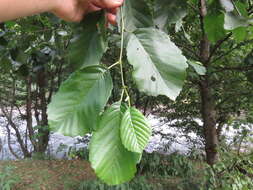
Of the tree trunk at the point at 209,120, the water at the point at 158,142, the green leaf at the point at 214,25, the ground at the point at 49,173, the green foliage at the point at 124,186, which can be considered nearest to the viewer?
the green leaf at the point at 214,25

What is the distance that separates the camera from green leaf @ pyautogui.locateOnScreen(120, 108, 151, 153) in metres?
0.31

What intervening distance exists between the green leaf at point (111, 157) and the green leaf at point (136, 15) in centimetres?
23

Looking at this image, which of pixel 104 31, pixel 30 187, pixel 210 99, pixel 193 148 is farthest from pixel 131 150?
pixel 193 148

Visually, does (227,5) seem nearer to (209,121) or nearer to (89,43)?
(89,43)

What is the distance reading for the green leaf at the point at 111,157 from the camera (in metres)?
0.33

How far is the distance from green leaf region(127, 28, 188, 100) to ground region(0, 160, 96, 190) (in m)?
2.88

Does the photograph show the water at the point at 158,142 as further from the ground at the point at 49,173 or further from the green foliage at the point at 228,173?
the green foliage at the point at 228,173

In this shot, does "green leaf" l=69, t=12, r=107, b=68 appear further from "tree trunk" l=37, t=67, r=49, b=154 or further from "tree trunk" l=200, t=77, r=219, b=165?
"tree trunk" l=37, t=67, r=49, b=154

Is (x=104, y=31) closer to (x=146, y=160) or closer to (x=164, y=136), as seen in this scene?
(x=146, y=160)

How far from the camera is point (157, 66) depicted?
1.24ft

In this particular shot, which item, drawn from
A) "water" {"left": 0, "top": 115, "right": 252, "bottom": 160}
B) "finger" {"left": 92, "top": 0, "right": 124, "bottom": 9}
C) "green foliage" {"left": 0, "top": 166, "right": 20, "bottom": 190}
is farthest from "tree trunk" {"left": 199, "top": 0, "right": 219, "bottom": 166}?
"green foliage" {"left": 0, "top": 166, "right": 20, "bottom": 190}

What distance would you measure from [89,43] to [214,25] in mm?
297

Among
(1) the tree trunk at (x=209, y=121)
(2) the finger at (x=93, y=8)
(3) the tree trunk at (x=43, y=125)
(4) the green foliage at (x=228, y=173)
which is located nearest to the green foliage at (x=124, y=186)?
(4) the green foliage at (x=228, y=173)

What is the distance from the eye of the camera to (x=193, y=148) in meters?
4.16
